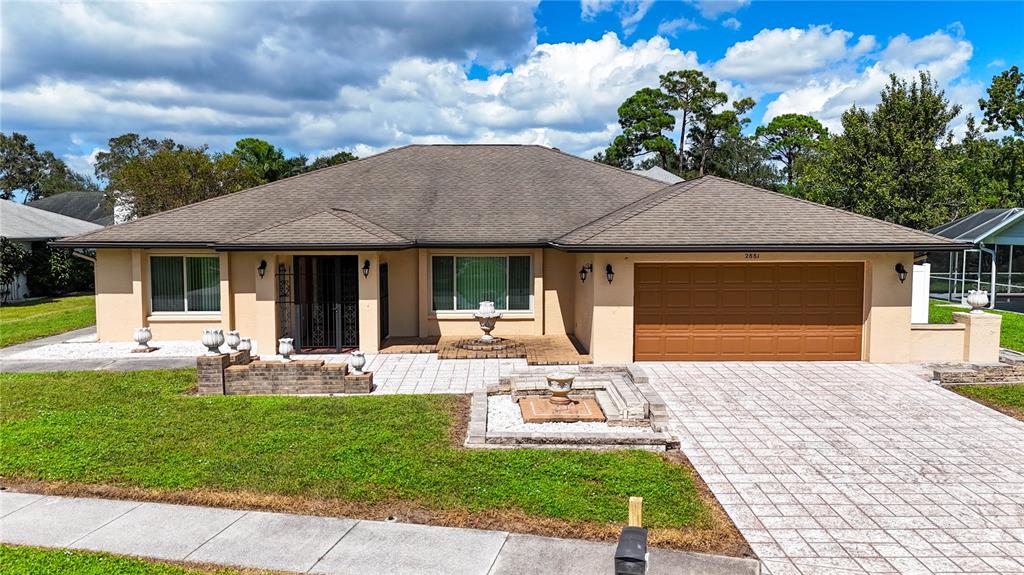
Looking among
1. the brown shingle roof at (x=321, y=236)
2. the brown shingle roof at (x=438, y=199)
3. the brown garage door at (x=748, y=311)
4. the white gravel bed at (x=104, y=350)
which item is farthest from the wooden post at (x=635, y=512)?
the white gravel bed at (x=104, y=350)

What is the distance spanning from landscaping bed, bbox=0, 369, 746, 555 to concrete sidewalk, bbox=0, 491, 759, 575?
22cm

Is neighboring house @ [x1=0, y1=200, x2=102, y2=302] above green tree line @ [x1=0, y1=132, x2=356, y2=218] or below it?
below

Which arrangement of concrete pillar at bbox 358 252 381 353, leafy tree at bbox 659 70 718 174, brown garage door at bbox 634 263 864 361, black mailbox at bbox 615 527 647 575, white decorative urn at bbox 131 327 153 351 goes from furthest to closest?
leafy tree at bbox 659 70 718 174 → white decorative urn at bbox 131 327 153 351 → concrete pillar at bbox 358 252 381 353 → brown garage door at bbox 634 263 864 361 → black mailbox at bbox 615 527 647 575

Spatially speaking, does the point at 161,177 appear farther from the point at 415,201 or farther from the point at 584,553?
the point at 584,553

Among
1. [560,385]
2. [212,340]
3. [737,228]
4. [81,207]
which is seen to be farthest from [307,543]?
[81,207]

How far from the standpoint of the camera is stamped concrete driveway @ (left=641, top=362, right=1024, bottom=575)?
216 inches

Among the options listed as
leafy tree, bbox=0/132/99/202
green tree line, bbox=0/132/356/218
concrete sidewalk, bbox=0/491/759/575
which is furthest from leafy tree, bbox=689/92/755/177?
leafy tree, bbox=0/132/99/202

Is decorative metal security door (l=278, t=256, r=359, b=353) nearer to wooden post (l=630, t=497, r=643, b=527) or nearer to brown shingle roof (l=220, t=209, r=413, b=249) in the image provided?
brown shingle roof (l=220, t=209, r=413, b=249)

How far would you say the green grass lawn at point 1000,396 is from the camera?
9.91 m

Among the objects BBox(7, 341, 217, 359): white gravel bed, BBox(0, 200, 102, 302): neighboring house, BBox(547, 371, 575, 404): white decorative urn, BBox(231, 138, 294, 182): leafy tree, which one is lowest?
BBox(7, 341, 217, 359): white gravel bed

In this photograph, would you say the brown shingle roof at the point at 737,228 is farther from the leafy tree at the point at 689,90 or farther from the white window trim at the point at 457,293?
the leafy tree at the point at 689,90

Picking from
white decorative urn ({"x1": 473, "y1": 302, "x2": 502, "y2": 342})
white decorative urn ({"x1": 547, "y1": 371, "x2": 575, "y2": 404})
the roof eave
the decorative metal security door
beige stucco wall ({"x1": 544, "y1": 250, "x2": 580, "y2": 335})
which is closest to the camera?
white decorative urn ({"x1": 547, "y1": 371, "x2": 575, "y2": 404})

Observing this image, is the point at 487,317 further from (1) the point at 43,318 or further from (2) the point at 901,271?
(1) the point at 43,318

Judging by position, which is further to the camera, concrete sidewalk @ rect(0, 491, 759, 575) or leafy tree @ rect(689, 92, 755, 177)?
leafy tree @ rect(689, 92, 755, 177)
